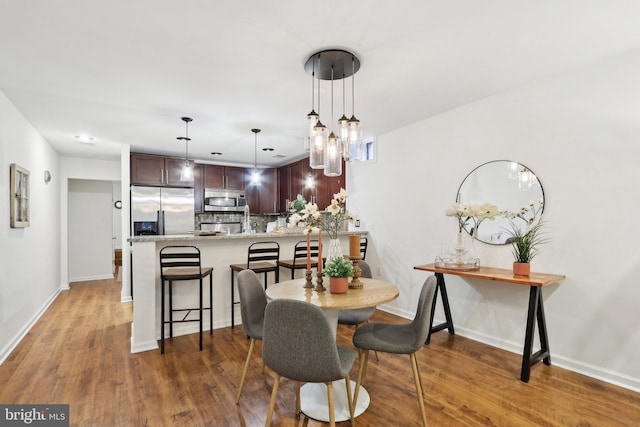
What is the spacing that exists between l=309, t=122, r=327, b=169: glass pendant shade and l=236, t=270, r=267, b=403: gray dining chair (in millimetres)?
1024

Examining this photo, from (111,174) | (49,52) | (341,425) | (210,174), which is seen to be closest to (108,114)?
(49,52)

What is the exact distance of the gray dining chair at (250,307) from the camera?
224 centimetres

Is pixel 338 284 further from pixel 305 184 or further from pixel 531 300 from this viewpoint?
pixel 305 184

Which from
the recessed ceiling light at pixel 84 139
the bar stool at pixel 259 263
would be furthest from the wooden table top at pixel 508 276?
the recessed ceiling light at pixel 84 139

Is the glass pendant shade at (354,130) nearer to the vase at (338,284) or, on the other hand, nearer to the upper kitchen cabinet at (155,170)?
the vase at (338,284)

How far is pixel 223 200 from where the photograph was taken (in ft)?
21.3

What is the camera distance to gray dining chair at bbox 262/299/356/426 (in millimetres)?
1593

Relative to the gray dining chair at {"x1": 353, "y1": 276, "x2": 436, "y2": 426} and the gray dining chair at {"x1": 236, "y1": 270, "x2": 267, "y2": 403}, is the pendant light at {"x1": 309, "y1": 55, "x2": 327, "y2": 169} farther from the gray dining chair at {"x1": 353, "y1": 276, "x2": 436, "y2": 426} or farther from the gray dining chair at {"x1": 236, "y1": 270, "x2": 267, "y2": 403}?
the gray dining chair at {"x1": 353, "y1": 276, "x2": 436, "y2": 426}

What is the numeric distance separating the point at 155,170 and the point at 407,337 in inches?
206

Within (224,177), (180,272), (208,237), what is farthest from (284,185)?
(180,272)

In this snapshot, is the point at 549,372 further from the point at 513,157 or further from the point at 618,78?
the point at 618,78

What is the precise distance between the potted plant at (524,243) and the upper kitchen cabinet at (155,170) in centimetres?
533

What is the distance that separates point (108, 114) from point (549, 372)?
5046 millimetres

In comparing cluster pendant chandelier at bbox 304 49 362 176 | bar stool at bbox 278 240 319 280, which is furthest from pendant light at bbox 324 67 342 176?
bar stool at bbox 278 240 319 280
